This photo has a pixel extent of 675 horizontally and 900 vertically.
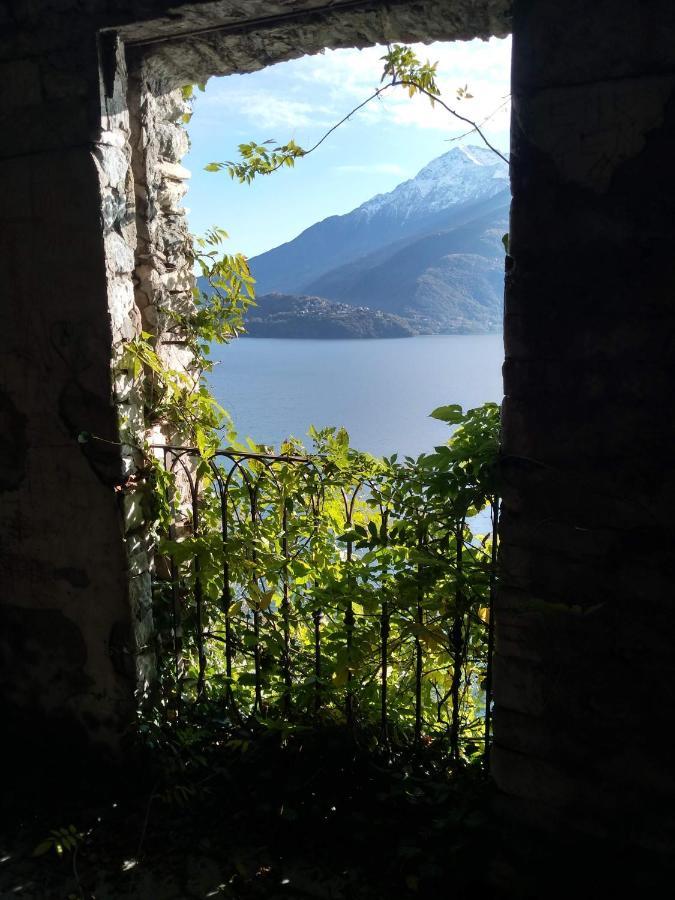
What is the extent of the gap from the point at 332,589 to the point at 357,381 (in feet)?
10.1

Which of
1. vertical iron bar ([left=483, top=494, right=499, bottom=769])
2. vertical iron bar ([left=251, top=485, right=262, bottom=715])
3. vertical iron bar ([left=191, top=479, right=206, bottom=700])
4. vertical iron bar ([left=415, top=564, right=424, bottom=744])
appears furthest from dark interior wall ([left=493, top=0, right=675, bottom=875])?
vertical iron bar ([left=191, top=479, right=206, bottom=700])

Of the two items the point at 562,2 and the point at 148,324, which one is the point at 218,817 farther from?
the point at 562,2

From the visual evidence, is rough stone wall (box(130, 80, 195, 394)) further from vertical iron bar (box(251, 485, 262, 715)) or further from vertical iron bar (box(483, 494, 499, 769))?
vertical iron bar (box(483, 494, 499, 769))

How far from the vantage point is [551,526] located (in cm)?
202

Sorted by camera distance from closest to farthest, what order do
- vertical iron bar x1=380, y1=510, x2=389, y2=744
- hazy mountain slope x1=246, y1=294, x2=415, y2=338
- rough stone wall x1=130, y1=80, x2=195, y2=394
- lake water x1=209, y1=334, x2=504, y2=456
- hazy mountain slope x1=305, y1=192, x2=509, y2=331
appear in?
vertical iron bar x1=380, y1=510, x2=389, y2=744 < rough stone wall x1=130, y1=80, x2=195, y2=394 < lake water x1=209, y1=334, x2=504, y2=456 < hazy mountain slope x1=305, y1=192, x2=509, y2=331 < hazy mountain slope x1=246, y1=294, x2=415, y2=338

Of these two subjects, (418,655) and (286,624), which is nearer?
(418,655)

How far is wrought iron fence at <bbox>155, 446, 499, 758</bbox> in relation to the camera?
2.39m

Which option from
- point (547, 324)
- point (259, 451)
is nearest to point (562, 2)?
point (547, 324)

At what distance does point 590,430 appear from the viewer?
6.31ft

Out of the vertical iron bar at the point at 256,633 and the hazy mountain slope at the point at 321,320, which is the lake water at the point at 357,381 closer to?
the hazy mountain slope at the point at 321,320

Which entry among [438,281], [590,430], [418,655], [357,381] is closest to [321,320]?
[357,381]

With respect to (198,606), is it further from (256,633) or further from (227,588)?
(256,633)

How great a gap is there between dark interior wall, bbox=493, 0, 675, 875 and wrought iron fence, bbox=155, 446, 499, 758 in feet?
0.82

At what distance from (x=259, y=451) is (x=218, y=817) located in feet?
4.69
